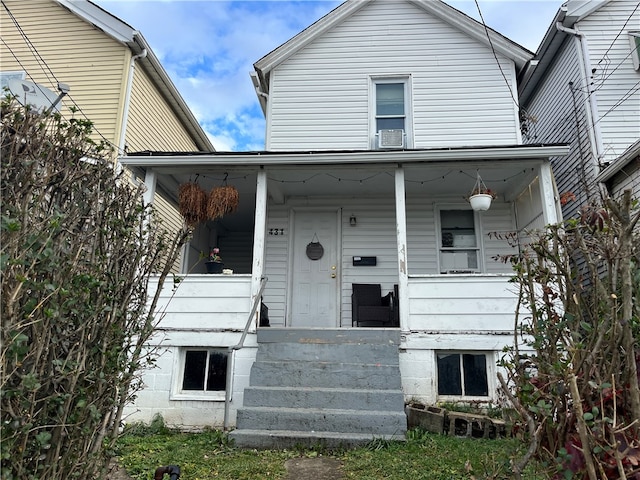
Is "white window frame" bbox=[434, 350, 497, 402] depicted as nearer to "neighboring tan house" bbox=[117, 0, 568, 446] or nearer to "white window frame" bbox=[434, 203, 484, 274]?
"neighboring tan house" bbox=[117, 0, 568, 446]

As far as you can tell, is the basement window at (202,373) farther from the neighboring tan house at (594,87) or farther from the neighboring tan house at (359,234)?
the neighboring tan house at (594,87)

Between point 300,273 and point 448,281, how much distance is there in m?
3.04

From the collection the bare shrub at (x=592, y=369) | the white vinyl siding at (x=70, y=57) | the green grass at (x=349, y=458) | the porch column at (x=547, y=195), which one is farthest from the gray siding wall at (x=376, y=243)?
the bare shrub at (x=592, y=369)

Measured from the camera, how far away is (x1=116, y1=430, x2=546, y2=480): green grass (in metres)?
3.66

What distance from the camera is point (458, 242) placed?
8.11 meters

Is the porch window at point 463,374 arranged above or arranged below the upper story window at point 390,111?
below

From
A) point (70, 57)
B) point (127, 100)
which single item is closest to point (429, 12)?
point (127, 100)

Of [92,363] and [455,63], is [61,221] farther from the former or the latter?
[455,63]

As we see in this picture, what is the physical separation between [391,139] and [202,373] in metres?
5.46

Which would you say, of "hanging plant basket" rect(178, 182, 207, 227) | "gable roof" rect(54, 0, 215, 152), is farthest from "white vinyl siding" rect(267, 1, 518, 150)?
"gable roof" rect(54, 0, 215, 152)

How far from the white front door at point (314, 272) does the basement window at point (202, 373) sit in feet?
6.92

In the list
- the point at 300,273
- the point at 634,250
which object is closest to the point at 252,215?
the point at 300,273

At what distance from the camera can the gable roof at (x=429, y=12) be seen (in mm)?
8500

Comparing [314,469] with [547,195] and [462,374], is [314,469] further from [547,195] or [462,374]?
[547,195]
